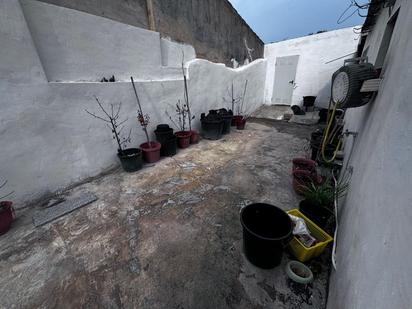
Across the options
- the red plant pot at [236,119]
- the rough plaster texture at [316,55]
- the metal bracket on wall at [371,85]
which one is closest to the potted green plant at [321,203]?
the metal bracket on wall at [371,85]

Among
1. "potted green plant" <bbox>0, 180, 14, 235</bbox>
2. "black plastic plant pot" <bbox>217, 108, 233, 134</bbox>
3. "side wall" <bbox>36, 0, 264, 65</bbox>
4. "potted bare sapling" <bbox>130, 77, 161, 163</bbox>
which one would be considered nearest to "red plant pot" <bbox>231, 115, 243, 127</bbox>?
"black plastic plant pot" <bbox>217, 108, 233, 134</bbox>

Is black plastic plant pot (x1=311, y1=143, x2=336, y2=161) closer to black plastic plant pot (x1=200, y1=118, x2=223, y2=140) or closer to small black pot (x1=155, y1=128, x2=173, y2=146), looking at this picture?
black plastic plant pot (x1=200, y1=118, x2=223, y2=140)

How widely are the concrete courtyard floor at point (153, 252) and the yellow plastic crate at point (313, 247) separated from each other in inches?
4.4

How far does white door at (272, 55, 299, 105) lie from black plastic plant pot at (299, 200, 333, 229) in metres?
7.11

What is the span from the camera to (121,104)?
9.02ft

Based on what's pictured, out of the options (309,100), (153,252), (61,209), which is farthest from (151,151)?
(309,100)

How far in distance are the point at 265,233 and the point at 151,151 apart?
224cm

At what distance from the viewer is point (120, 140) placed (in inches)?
114

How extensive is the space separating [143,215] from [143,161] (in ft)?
4.56

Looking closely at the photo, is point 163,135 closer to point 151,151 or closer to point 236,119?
point 151,151

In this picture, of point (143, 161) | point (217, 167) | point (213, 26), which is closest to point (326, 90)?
point (213, 26)

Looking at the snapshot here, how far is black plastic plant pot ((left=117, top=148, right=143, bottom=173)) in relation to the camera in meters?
2.67

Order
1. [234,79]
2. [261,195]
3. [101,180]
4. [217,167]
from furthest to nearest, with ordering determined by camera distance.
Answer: [234,79] → [217,167] → [101,180] → [261,195]

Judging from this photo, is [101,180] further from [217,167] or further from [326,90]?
[326,90]
